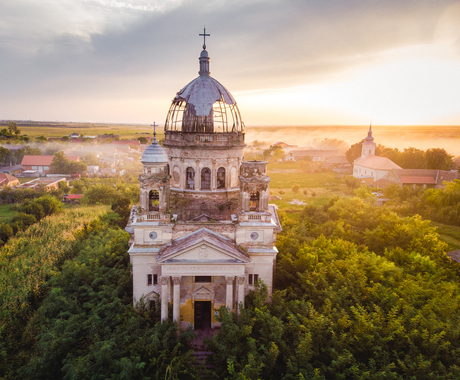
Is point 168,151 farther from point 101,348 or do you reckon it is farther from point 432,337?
point 432,337

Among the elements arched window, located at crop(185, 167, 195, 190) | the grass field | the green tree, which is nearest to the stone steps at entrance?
arched window, located at crop(185, 167, 195, 190)

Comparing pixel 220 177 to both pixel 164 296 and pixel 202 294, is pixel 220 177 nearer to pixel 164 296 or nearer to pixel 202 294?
pixel 202 294

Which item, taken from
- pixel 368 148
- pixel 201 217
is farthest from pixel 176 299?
pixel 368 148

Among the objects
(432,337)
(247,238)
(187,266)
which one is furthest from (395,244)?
(187,266)

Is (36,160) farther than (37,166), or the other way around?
(36,160)

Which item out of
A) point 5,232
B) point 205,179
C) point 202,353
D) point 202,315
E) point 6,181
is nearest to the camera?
point 202,353

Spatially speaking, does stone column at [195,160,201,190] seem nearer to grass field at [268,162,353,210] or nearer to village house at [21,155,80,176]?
grass field at [268,162,353,210]

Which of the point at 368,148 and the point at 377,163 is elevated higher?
the point at 368,148

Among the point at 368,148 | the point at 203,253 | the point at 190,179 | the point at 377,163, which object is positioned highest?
the point at 368,148
